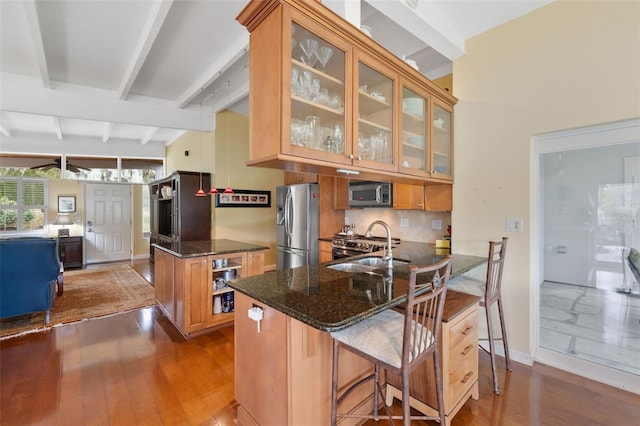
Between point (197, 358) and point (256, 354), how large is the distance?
133cm

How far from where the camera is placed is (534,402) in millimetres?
1945

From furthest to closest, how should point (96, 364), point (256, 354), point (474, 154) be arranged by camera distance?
point (474, 154), point (96, 364), point (256, 354)

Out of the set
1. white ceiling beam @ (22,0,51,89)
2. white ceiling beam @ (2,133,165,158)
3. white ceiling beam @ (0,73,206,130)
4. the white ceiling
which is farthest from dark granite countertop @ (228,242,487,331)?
white ceiling beam @ (2,133,165,158)

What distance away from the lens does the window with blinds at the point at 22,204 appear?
624 centimetres

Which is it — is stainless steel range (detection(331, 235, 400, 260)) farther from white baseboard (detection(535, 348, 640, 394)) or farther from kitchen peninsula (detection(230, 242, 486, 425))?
white baseboard (detection(535, 348, 640, 394))

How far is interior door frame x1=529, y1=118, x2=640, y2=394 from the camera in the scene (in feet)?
6.75

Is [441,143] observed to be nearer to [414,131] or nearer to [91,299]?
[414,131]

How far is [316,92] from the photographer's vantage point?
5.57 ft

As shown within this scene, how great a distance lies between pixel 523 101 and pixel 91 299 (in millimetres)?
5822

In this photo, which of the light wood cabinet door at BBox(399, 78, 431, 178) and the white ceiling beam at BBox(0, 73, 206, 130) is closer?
the light wood cabinet door at BBox(399, 78, 431, 178)

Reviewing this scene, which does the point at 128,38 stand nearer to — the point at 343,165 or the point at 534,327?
the point at 343,165

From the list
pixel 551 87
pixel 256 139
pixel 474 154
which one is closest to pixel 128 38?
pixel 256 139

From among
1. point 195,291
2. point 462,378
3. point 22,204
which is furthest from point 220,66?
point 22,204

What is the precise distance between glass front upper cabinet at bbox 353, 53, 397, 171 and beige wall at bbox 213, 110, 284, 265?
3783 millimetres
